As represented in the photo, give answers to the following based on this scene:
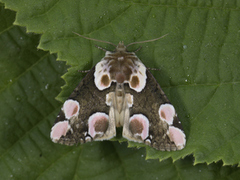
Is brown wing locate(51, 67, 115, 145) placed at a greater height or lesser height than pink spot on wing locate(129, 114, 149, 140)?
greater

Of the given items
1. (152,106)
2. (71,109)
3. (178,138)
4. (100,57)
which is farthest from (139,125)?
(100,57)

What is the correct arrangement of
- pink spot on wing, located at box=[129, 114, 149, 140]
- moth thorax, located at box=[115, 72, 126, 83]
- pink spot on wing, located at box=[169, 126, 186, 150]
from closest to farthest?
1. pink spot on wing, located at box=[169, 126, 186, 150]
2. pink spot on wing, located at box=[129, 114, 149, 140]
3. moth thorax, located at box=[115, 72, 126, 83]

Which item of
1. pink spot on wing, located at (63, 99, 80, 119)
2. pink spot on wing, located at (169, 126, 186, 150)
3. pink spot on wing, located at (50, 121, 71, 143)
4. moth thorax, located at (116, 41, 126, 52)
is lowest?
pink spot on wing, located at (169, 126, 186, 150)

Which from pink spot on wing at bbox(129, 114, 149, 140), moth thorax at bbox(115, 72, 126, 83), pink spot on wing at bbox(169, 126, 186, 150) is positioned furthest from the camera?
moth thorax at bbox(115, 72, 126, 83)

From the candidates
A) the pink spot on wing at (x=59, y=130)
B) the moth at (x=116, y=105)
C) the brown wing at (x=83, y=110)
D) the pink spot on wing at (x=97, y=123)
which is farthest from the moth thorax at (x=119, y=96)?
the pink spot on wing at (x=59, y=130)

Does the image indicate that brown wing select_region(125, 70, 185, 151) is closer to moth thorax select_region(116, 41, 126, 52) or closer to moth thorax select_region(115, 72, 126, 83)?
moth thorax select_region(115, 72, 126, 83)

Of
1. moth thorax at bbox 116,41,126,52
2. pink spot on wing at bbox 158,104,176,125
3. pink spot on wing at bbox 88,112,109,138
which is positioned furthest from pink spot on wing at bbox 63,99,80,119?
pink spot on wing at bbox 158,104,176,125
